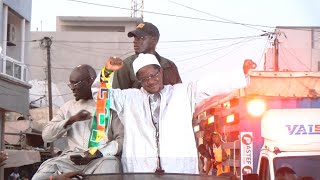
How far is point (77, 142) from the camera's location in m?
4.42

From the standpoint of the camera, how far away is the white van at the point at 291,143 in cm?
679

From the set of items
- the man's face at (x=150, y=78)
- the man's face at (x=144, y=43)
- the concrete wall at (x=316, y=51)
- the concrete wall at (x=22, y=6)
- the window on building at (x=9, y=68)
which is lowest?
the man's face at (x=150, y=78)

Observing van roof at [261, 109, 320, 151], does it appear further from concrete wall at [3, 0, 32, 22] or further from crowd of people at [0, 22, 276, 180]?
concrete wall at [3, 0, 32, 22]

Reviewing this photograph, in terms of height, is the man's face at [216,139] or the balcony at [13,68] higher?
the balcony at [13,68]

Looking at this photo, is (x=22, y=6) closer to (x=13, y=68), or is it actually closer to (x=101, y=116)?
(x=13, y=68)

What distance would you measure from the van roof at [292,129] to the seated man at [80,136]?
3.42 metres

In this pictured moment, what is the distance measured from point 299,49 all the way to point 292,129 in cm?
2142

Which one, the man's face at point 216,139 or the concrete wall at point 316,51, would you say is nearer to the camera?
the man's face at point 216,139

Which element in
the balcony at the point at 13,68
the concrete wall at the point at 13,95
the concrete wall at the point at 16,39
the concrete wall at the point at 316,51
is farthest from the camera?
the concrete wall at the point at 316,51

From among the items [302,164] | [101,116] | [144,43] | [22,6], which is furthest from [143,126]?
[22,6]

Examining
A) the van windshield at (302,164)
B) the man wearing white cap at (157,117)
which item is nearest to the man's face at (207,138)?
the van windshield at (302,164)

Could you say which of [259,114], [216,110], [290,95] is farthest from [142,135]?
[216,110]

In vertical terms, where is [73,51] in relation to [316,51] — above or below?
above

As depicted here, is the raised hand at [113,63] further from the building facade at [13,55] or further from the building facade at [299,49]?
the building facade at [299,49]
